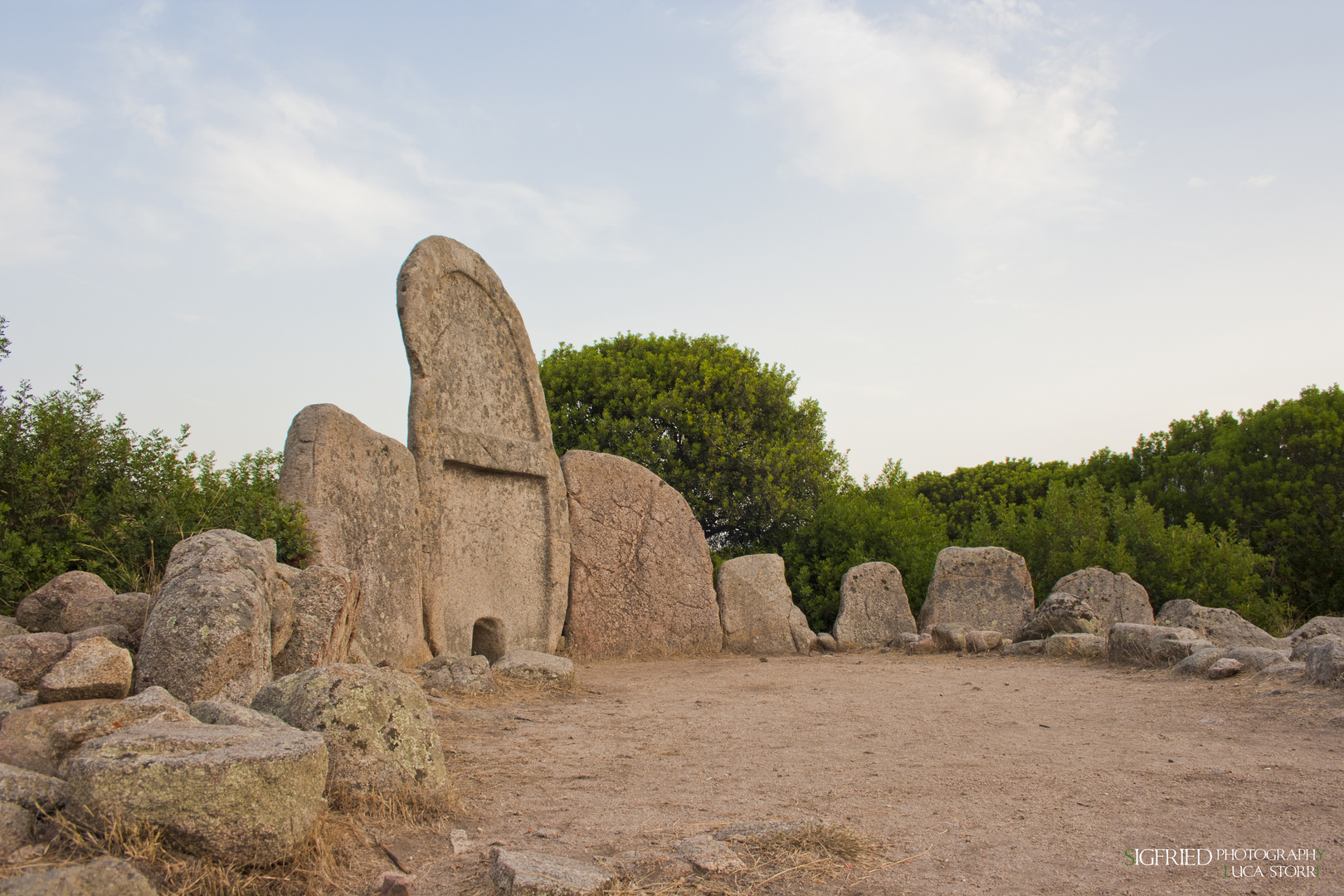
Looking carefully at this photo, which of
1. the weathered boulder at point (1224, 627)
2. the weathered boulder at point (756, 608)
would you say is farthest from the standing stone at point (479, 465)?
the weathered boulder at point (1224, 627)

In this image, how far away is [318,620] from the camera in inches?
188

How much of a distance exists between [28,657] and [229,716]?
150 cm

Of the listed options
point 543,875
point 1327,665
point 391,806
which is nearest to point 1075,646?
point 1327,665

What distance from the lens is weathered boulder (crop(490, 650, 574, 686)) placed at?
685 cm

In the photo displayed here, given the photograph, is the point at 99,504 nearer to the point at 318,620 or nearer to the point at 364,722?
the point at 318,620

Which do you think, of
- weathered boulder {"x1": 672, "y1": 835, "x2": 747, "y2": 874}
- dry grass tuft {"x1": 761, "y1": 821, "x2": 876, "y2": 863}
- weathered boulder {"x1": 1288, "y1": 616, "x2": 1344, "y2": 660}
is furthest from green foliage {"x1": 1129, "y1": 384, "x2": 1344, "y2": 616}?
weathered boulder {"x1": 672, "y1": 835, "x2": 747, "y2": 874}

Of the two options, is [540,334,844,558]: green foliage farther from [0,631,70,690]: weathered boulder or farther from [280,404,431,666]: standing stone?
[0,631,70,690]: weathered boulder

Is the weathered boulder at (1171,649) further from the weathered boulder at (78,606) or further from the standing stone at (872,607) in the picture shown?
the weathered boulder at (78,606)

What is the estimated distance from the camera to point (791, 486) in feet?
42.4

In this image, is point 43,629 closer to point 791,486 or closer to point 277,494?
point 277,494

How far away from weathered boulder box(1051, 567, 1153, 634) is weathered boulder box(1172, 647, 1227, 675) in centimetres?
285

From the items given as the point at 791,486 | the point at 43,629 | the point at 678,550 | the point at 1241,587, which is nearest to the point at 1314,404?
the point at 1241,587

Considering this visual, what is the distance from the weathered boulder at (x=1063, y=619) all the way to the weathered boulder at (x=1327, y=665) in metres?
3.42

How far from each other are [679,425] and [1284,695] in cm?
787
